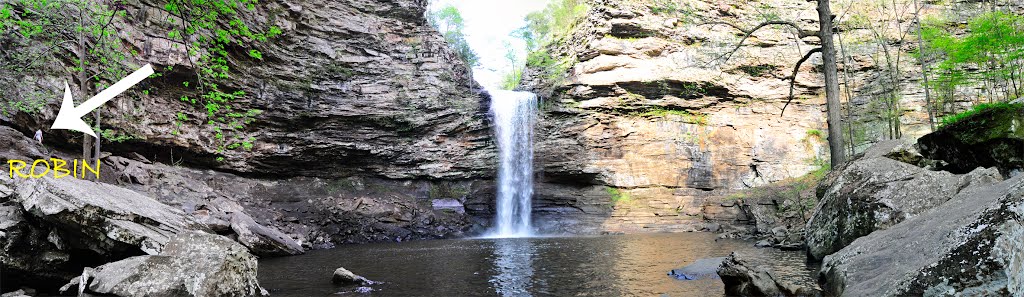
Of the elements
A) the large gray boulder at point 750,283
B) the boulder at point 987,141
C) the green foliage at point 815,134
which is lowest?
the large gray boulder at point 750,283

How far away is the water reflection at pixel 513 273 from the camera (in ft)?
23.5

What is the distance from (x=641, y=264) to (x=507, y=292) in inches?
133

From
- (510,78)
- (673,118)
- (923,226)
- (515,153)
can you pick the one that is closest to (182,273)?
(923,226)

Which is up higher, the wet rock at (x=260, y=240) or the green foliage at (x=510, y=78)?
the green foliage at (x=510, y=78)

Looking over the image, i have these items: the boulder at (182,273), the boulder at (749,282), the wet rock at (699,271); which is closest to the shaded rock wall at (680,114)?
the wet rock at (699,271)

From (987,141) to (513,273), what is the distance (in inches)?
261

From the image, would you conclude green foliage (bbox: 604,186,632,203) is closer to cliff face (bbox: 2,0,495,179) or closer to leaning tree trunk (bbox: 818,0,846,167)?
cliff face (bbox: 2,0,495,179)

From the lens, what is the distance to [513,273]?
883cm

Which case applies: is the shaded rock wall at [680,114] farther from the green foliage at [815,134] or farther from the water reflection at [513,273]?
the water reflection at [513,273]

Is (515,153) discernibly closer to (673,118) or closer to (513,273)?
(673,118)

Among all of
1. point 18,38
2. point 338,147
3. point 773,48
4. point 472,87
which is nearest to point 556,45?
point 472,87

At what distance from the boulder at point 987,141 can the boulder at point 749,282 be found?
2969 millimetres

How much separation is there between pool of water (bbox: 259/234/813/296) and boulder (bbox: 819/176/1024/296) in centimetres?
214

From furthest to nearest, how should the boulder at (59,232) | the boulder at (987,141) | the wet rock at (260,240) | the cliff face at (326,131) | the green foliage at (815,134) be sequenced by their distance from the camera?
A: the green foliage at (815,134) < the cliff face at (326,131) < the wet rock at (260,240) < the boulder at (59,232) < the boulder at (987,141)
